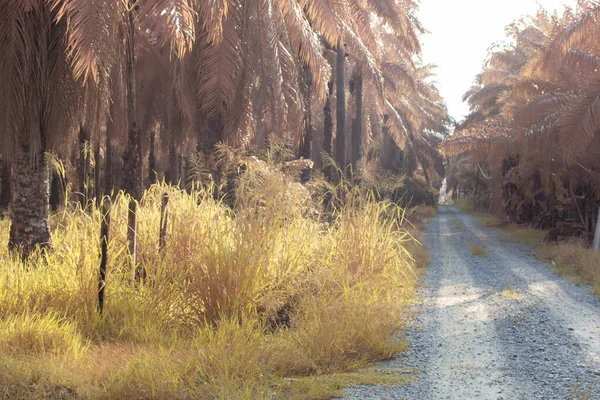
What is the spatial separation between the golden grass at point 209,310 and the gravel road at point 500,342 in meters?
0.32

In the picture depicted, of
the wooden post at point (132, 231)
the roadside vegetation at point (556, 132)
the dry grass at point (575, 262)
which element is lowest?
the dry grass at point (575, 262)

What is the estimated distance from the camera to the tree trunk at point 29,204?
754 centimetres

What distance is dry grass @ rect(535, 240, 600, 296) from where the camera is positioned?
1064 centimetres

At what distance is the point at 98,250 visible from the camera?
6176 millimetres

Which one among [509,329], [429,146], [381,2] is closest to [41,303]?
[509,329]

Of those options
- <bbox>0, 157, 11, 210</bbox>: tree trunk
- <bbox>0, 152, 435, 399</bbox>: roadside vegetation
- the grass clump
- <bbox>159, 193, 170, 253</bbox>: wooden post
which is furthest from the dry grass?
<bbox>0, 157, 11, 210</bbox>: tree trunk

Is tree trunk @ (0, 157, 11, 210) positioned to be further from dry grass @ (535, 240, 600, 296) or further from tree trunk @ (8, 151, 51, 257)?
dry grass @ (535, 240, 600, 296)

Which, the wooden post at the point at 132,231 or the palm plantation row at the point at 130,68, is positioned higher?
the palm plantation row at the point at 130,68

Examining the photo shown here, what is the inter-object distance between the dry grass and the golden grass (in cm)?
433

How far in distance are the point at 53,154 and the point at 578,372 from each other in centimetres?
678

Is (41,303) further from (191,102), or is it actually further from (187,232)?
(191,102)

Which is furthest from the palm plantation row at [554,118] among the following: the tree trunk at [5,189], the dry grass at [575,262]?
the tree trunk at [5,189]

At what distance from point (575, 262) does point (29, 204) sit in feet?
34.8

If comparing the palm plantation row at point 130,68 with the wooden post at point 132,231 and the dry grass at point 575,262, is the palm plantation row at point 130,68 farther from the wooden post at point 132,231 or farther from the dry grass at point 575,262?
Answer: the dry grass at point 575,262
